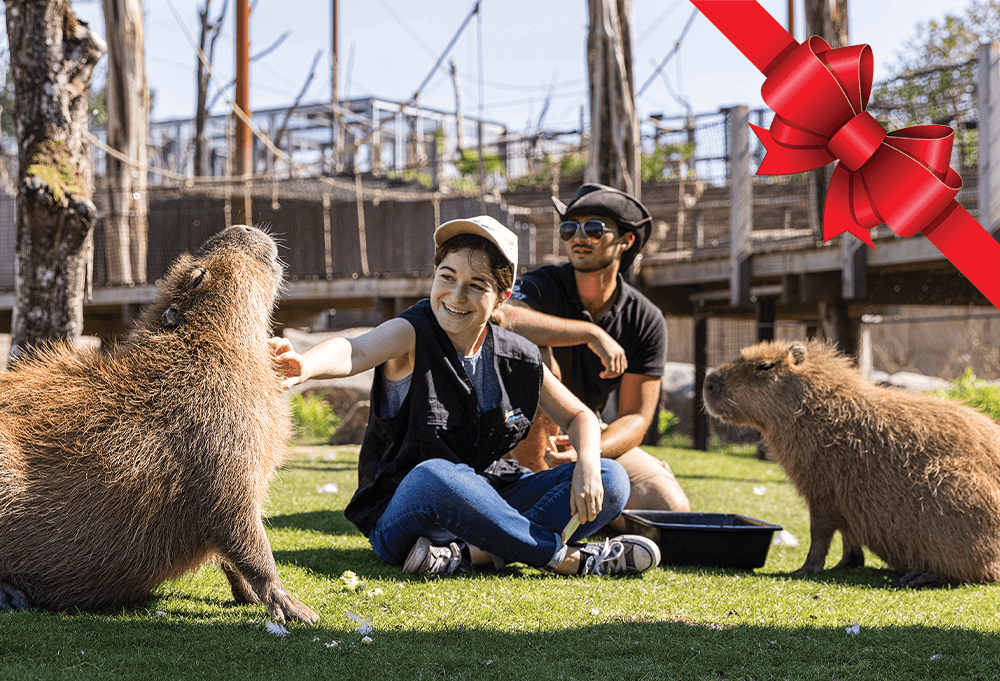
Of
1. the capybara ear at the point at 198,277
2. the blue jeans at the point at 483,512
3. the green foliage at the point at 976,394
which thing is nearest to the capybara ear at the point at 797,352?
the blue jeans at the point at 483,512

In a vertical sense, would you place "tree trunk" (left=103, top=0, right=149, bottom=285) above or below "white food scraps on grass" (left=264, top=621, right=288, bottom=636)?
above

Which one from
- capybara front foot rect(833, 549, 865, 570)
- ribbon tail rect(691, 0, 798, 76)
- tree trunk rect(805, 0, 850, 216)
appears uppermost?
tree trunk rect(805, 0, 850, 216)

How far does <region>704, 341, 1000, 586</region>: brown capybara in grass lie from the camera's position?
3.22 meters

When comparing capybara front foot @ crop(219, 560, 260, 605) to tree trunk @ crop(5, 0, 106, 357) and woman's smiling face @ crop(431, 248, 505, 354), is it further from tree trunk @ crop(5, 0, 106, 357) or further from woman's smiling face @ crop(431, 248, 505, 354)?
tree trunk @ crop(5, 0, 106, 357)

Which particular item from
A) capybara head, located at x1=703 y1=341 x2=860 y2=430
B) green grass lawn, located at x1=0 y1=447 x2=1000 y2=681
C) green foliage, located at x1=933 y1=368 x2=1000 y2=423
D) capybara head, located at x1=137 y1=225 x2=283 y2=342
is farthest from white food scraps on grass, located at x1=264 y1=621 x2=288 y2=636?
green foliage, located at x1=933 y1=368 x2=1000 y2=423

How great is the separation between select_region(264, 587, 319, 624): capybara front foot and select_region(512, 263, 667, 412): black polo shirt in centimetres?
195

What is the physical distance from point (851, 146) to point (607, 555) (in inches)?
96.7

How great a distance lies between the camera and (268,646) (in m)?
2.11

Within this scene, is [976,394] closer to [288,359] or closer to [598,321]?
[598,321]

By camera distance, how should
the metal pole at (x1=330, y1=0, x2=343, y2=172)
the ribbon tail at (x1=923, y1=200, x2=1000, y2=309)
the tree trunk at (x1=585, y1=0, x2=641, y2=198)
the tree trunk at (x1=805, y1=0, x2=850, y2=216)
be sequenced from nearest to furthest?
the ribbon tail at (x1=923, y1=200, x2=1000, y2=309) < the tree trunk at (x1=805, y1=0, x2=850, y2=216) < the tree trunk at (x1=585, y1=0, x2=641, y2=198) < the metal pole at (x1=330, y1=0, x2=343, y2=172)

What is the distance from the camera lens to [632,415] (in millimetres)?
3990

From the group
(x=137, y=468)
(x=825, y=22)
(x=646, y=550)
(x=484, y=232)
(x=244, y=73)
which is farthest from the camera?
(x=244, y=73)

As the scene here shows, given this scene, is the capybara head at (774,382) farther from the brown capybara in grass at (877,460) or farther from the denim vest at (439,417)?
the denim vest at (439,417)

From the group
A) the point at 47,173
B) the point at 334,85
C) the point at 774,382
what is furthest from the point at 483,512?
the point at 334,85
